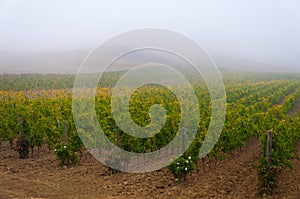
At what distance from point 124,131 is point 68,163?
89.0 inches

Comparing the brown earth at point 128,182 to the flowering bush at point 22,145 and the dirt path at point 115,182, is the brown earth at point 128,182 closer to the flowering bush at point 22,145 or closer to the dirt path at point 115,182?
the dirt path at point 115,182

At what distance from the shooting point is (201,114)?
1361 centimetres

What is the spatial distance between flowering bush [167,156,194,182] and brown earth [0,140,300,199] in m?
0.28

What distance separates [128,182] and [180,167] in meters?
1.68

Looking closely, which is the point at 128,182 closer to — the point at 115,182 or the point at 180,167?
the point at 115,182

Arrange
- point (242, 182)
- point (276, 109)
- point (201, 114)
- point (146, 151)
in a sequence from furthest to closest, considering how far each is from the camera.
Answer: point (276, 109)
point (201, 114)
point (146, 151)
point (242, 182)

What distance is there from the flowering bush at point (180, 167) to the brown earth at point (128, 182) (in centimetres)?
28

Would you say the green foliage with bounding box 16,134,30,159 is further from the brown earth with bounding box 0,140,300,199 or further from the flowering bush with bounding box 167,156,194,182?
the flowering bush with bounding box 167,156,194,182

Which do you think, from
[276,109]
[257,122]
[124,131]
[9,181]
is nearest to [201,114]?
[257,122]

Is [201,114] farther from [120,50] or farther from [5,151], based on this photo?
[5,151]

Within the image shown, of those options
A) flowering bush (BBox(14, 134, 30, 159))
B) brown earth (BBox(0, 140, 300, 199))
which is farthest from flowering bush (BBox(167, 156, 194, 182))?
flowering bush (BBox(14, 134, 30, 159))

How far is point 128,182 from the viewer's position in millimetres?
8922

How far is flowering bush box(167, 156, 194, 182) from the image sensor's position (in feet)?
27.9

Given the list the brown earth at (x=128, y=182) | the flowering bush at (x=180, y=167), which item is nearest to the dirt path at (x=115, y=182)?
the brown earth at (x=128, y=182)
